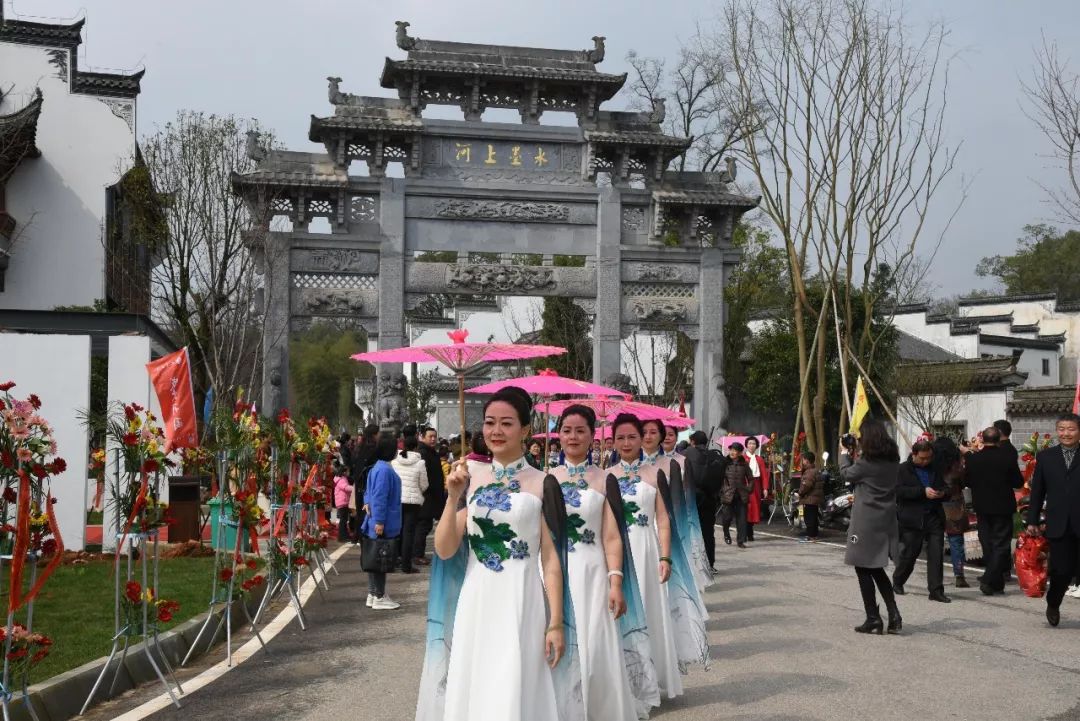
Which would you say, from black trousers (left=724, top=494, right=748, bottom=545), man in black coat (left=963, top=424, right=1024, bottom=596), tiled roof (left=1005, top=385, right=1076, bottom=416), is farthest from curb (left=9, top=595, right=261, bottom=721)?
tiled roof (left=1005, top=385, right=1076, bottom=416)

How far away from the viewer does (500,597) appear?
18.0 ft

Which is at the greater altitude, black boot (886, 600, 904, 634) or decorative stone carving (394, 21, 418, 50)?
decorative stone carving (394, 21, 418, 50)

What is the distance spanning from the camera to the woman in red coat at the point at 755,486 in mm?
21141

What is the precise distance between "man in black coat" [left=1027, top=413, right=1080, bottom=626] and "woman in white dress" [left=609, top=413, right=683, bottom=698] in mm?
4027

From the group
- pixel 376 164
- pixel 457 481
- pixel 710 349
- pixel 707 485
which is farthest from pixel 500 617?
Result: pixel 710 349

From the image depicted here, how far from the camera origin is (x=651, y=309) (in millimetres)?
30078

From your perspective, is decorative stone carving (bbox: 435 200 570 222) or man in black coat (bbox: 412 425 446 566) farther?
decorative stone carving (bbox: 435 200 570 222)

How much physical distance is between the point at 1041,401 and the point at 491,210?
14016 millimetres

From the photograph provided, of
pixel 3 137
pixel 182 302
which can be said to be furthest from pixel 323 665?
pixel 3 137

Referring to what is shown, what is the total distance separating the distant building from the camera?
34.9m

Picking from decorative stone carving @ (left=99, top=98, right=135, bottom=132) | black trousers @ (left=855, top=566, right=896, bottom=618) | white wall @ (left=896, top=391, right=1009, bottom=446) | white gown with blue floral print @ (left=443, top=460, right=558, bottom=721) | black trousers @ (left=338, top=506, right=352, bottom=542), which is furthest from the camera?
white wall @ (left=896, top=391, right=1009, bottom=446)

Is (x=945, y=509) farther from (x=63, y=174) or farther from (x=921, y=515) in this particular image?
(x=63, y=174)

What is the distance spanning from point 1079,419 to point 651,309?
1941cm

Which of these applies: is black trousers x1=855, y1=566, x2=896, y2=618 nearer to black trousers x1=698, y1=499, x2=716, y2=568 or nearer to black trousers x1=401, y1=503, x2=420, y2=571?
black trousers x1=698, y1=499, x2=716, y2=568
